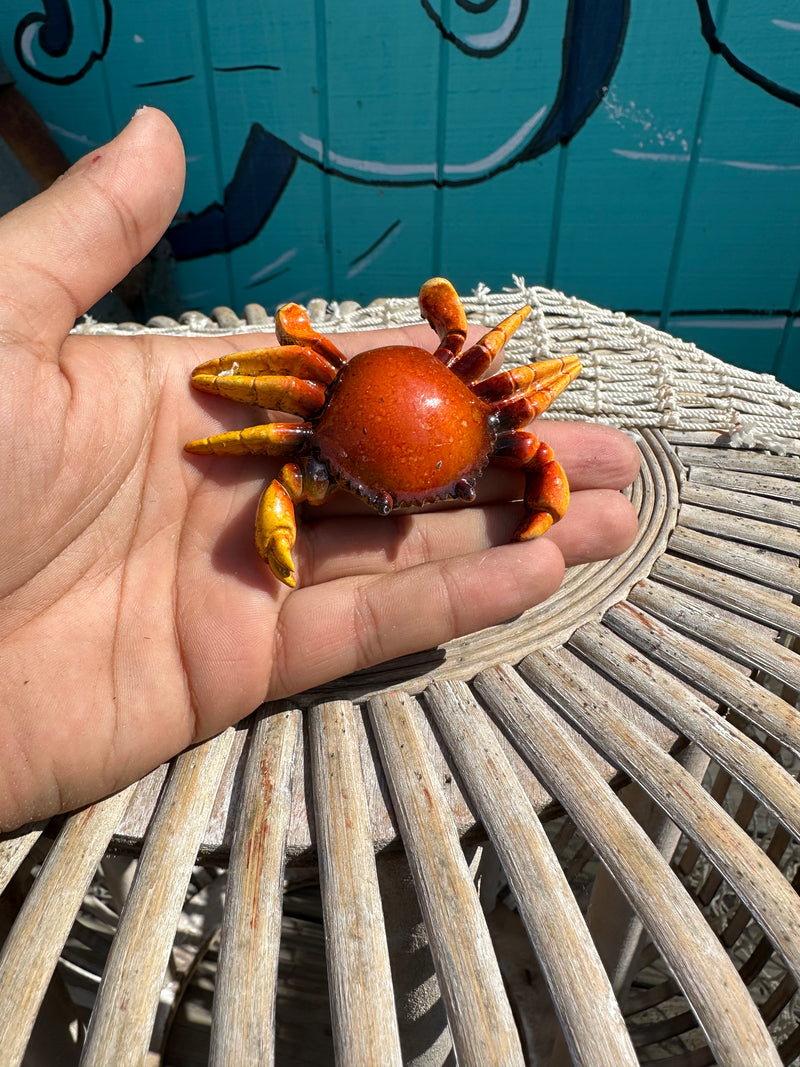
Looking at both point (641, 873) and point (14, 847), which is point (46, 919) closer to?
point (14, 847)

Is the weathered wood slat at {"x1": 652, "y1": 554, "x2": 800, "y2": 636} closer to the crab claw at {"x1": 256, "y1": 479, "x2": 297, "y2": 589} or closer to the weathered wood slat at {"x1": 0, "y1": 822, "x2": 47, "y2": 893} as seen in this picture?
the crab claw at {"x1": 256, "y1": 479, "x2": 297, "y2": 589}

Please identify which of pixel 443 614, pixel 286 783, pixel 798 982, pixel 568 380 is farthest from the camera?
pixel 568 380

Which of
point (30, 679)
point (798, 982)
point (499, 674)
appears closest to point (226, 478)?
point (30, 679)

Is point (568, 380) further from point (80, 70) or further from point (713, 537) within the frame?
point (80, 70)

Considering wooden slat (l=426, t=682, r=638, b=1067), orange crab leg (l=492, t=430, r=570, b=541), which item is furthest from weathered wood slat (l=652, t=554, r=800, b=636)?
wooden slat (l=426, t=682, r=638, b=1067)

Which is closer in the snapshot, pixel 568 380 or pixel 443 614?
pixel 443 614

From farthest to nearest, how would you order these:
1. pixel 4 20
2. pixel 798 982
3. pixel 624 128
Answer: pixel 4 20 < pixel 624 128 < pixel 798 982

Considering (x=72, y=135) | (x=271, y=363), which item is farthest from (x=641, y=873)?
(x=72, y=135)
